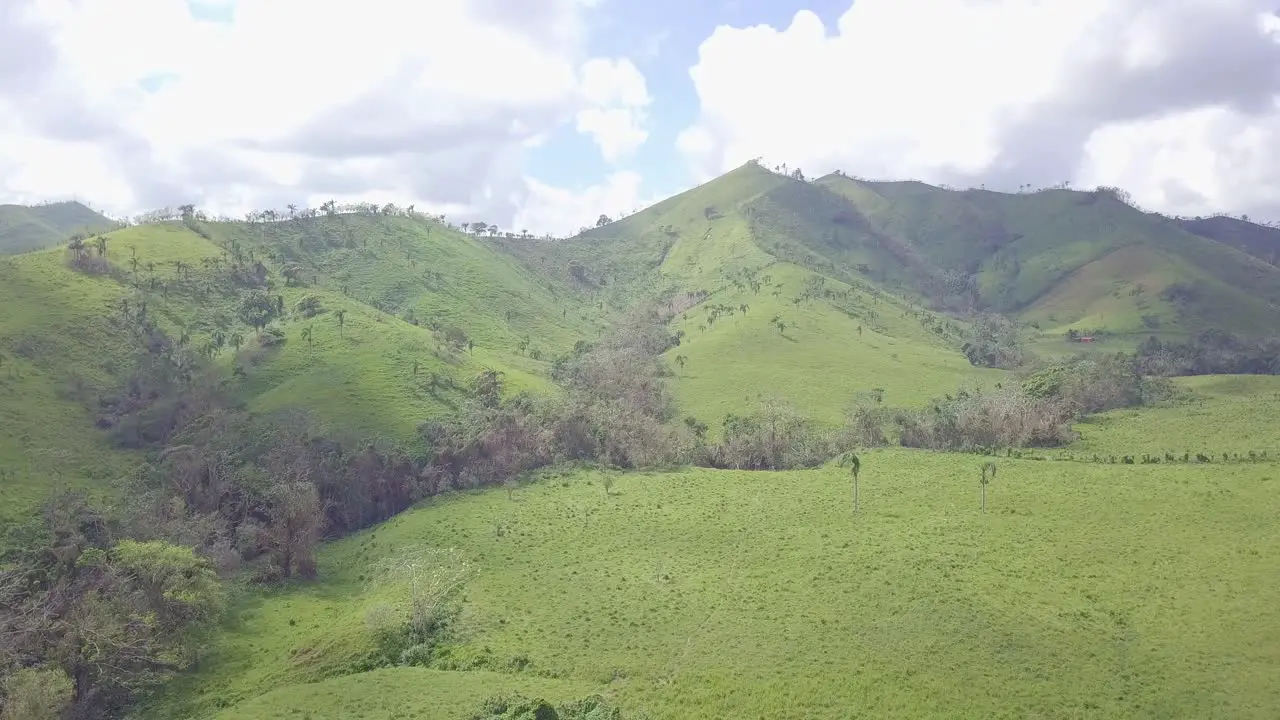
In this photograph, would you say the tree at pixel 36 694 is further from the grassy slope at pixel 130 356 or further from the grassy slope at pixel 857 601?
the grassy slope at pixel 130 356

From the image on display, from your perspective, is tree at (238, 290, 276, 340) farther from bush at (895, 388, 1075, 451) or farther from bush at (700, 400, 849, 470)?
bush at (895, 388, 1075, 451)

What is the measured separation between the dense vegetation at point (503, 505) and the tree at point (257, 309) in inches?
23.5

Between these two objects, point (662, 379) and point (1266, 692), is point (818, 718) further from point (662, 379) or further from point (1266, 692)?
point (662, 379)

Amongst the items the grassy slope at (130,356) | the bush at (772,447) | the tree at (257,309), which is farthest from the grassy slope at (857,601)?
the tree at (257,309)

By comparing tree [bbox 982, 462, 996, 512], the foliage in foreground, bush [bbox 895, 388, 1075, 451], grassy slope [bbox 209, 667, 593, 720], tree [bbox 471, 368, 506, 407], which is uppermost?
tree [bbox 471, 368, 506, 407]

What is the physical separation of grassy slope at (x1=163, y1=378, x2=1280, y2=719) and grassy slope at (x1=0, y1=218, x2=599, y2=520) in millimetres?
32285

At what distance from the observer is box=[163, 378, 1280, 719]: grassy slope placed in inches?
1902

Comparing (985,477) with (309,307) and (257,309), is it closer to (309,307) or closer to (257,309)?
(309,307)

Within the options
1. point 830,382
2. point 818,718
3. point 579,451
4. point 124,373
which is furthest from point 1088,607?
point 124,373

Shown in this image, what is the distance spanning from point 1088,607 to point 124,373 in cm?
12562

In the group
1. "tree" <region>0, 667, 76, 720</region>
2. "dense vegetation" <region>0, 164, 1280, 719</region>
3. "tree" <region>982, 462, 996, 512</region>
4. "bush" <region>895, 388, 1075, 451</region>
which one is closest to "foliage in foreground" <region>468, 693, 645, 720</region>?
"dense vegetation" <region>0, 164, 1280, 719</region>

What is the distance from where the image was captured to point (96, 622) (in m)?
56.8

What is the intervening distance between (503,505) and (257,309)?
85.3 m

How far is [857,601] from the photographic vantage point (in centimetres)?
5878
